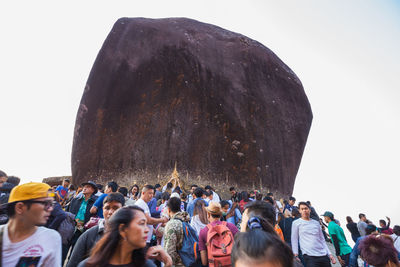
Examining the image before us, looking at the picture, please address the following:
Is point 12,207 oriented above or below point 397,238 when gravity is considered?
above

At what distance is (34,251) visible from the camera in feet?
6.01

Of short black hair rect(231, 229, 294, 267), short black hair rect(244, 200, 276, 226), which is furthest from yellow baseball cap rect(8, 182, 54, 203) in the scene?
short black hair rect(244, 200, 276, 226)

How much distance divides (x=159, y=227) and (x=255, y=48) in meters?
15.1

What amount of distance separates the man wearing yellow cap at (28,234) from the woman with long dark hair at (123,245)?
1.40ft

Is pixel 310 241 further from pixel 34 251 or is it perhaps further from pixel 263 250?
pixel 34 251

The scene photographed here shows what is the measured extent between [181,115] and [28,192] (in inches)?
439

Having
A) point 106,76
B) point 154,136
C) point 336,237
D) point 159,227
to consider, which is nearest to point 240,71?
point 154,136

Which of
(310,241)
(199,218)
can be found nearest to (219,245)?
(199,218)

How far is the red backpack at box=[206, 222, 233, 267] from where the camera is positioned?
270 centimetres

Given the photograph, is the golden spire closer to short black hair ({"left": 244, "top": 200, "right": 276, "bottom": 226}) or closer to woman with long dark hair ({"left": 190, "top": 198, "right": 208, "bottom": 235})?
woman with long dark hair ({"left": 190, "top": 198, "right": 208, "bottom": 235})

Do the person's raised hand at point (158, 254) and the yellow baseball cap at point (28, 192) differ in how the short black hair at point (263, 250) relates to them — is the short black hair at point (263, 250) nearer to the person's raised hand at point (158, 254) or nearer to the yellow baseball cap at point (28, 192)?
the person's raised hand at point (158, 254)

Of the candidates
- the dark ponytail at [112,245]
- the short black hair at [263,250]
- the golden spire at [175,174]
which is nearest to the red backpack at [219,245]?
the dark ponytail at [112,245]

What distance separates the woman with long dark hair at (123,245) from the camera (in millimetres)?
1610

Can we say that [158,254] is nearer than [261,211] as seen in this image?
Yes
